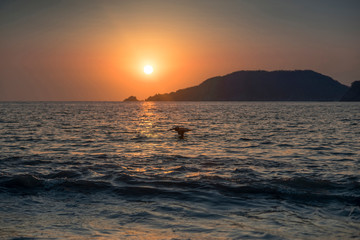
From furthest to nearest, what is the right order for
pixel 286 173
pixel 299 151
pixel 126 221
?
1. pixel 299 151
2. pixel 286 173
3. pixel 126 221

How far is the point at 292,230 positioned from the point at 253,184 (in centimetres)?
419

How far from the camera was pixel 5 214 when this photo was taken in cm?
792

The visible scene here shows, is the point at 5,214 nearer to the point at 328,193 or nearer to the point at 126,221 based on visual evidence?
the point at 126,221

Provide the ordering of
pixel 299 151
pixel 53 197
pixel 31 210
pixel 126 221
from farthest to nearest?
pixel 299 151
pixel 53 197
pixel 31 210
pixel 126 221

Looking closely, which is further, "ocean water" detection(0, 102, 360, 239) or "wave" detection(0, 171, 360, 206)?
"wave" detection(0, 171, 360, 206)

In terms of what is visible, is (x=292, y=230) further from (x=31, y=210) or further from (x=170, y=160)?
(x=170, y=160)

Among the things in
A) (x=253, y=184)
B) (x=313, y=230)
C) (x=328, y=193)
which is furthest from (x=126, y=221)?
(x=328, y=193)

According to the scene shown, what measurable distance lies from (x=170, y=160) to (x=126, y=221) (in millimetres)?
8689

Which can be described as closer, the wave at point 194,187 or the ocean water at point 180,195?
the ocean water at point 180,195

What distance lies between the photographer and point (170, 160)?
16.1m

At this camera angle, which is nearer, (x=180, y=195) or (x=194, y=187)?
(x=180, y=195)

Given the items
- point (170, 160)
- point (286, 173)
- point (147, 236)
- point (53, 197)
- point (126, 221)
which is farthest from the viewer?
point (170, 160)

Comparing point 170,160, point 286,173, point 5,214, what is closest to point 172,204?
point 5,214

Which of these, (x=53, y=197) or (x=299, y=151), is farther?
(x=299, y=151)
